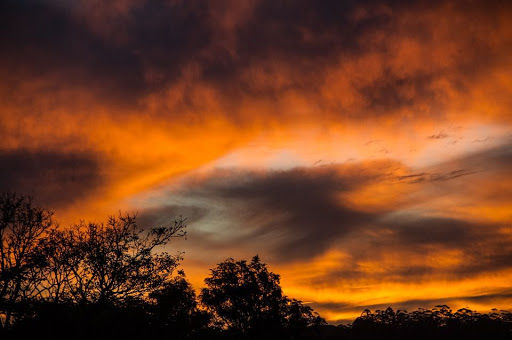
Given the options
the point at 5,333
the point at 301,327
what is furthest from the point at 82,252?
the point at 301,327

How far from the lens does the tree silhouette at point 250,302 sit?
310 feet

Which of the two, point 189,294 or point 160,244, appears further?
point 189,294

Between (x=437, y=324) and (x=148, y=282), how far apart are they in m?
181

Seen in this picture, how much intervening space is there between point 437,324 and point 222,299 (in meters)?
139

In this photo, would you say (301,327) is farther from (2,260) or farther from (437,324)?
(437,324)

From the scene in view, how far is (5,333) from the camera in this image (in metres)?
37.7

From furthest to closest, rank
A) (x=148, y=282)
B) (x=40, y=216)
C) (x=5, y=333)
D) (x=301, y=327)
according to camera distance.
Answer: (x=301, y=327)
(x=148, y=282)
(x=40, y=216)
(x=5, y=333)

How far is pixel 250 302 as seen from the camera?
95.8 meters

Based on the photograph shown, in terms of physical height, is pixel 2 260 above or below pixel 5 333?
above

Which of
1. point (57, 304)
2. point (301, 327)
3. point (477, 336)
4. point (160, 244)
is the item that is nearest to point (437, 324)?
point (477, 336)

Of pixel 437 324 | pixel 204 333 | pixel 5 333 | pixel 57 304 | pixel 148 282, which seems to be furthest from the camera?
pixel 437 324

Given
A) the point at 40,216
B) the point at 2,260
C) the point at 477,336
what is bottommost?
the point at 477,336

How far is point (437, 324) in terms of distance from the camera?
19562 cm

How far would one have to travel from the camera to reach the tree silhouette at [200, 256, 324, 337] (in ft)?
310
